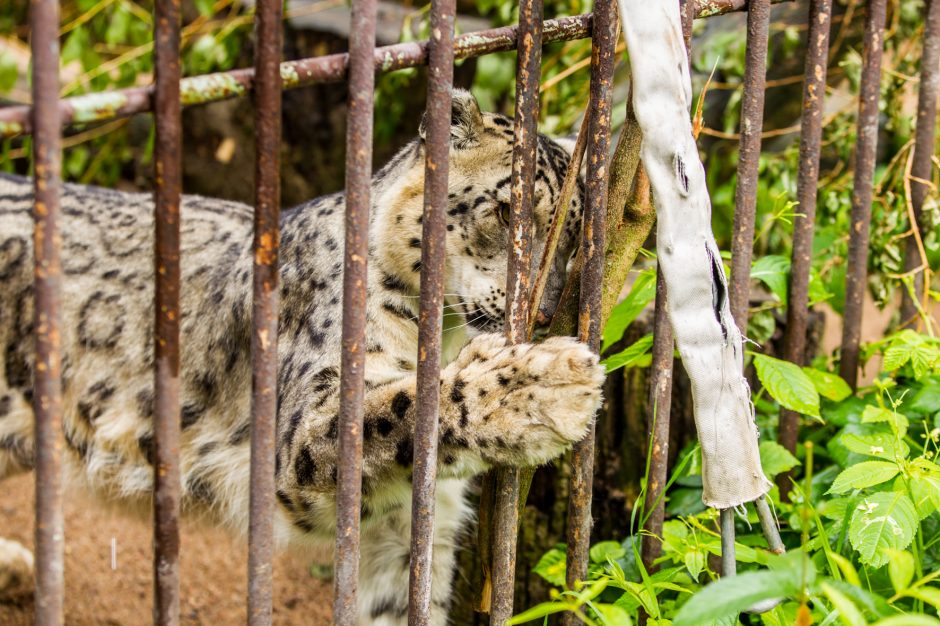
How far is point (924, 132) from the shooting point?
3051 millimetres

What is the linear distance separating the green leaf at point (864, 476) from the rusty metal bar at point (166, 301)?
4.51ft

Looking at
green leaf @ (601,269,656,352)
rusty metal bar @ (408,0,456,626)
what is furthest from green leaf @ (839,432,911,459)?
rusty metal bar @ (408,0,456,626)

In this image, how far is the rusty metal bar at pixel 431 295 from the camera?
1759 millimetres

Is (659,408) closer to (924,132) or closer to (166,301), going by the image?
(166,301)

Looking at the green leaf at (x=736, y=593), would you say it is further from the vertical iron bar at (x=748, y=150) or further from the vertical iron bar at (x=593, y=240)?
the vertical iron bar at (x=748, y=150)

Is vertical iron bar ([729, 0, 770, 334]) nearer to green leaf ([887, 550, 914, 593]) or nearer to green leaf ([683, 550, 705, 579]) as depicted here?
green leaf ([683, 550, 705, 579])

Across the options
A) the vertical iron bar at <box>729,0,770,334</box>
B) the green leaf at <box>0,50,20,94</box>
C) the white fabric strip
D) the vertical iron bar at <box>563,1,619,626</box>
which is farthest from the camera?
the green leaf at <box>0,50,20,94</box>

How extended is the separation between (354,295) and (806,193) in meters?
1.46

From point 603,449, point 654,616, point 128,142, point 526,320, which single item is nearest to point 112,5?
point 128,142

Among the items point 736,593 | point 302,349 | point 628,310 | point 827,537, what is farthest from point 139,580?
point 736,593

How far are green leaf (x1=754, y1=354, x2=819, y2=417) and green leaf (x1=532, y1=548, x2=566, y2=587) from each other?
0.71m

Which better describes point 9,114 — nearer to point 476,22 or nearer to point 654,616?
point 654,616

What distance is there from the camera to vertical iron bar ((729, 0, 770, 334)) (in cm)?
233

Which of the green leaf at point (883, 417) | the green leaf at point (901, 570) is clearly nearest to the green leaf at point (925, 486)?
the green leaf at point (883, 417)
